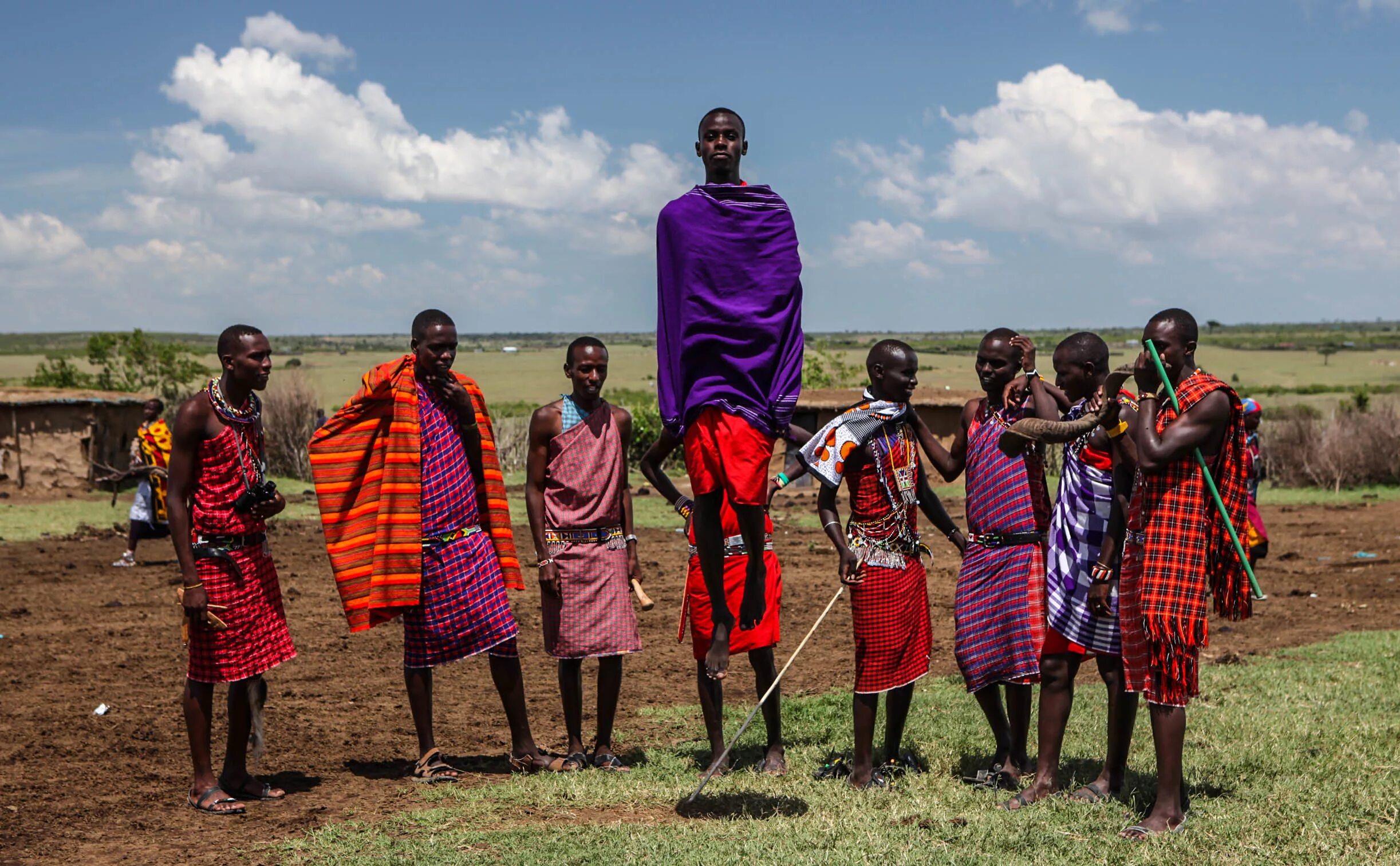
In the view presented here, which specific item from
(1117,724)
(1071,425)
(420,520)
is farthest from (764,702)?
(1071,425)

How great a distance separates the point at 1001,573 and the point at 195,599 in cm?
382

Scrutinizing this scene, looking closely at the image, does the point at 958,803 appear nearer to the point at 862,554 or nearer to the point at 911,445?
the point at 862,554

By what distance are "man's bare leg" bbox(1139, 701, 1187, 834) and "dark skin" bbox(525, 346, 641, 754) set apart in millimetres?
2707

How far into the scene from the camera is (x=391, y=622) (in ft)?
36.7

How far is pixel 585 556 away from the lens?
6.49m

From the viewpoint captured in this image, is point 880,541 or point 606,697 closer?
point 880,541

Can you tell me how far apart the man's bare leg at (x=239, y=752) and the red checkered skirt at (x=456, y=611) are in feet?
2.61

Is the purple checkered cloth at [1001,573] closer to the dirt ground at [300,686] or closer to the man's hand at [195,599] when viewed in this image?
the dirt ground at [300,686]

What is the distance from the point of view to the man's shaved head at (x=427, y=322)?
6.10m

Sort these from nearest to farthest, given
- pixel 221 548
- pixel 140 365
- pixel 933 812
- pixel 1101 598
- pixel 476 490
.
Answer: pixel 1101 598 < pixel 933 812 < pixel 221 548 < pixel 476 490 < pixel 140 365

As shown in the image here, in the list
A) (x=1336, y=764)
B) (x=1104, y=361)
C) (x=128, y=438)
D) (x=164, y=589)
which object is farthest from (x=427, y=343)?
(x=128, y=438)

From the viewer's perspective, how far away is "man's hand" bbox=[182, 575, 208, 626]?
223 inches

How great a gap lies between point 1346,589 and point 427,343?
1087 centimetres

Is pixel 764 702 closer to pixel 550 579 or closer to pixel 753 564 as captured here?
pixel 550 579
